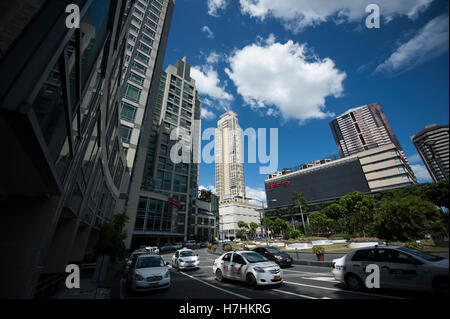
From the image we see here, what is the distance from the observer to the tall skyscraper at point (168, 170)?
43500 mm

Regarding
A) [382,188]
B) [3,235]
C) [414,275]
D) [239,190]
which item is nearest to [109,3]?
[3,235]

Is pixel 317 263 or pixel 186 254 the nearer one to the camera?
pixel 317 263

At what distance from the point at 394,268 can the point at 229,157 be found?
148 m

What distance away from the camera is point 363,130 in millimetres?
130500

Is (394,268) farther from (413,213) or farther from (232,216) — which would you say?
(232,216)

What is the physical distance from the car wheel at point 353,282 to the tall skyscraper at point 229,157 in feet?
459

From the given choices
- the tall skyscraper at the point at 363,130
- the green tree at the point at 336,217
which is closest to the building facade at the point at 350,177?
the green tree at the point at 336,217

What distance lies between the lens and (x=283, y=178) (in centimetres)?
11462

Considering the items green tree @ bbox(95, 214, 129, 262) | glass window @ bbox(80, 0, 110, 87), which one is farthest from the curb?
glass window @ bbox(80, 0, 110, 87)

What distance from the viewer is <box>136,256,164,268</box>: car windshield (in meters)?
9.13

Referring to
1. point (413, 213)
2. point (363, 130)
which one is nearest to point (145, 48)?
point (413, 213)

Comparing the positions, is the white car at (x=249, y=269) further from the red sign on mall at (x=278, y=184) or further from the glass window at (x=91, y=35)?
the red sign on mall at (x=278, y=184)
